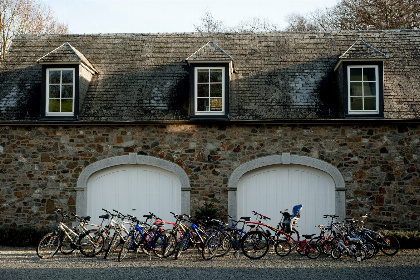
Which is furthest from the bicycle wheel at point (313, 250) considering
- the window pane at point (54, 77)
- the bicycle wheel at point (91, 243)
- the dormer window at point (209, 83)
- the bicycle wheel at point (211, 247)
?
Answer: the window pane at point (54, 77)

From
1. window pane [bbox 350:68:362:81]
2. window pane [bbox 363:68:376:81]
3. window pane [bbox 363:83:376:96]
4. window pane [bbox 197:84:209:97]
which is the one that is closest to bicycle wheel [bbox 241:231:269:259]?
window pane [bbox 197:84:209:97]

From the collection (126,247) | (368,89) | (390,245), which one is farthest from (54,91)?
(390,245)

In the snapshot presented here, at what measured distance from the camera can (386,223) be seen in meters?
13.8

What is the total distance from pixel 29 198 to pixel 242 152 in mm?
5615

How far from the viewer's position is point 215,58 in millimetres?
14062

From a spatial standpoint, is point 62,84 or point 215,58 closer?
point 215,58

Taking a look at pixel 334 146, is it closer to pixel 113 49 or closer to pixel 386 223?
pixel 386 223

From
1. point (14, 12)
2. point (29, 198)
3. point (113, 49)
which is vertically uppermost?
point (14, 12)

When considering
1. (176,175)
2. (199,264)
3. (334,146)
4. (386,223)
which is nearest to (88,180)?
(176,175)

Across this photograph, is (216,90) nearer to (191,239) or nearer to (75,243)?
(191,239)

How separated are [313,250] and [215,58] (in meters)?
5.43

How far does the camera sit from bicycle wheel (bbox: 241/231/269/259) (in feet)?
38.1

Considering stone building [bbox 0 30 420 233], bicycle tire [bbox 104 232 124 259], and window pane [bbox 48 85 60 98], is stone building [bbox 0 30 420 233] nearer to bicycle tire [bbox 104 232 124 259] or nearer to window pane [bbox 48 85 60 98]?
window pane [bbox 48 85 60 98]

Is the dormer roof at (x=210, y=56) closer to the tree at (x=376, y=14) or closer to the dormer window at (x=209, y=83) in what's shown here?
the dormer window at (x=209, y=83)
